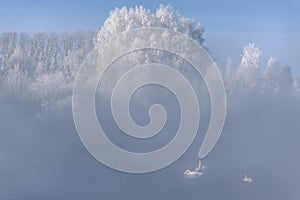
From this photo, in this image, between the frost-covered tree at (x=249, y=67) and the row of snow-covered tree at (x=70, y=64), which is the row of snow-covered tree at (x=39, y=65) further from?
A: the frost-covered tree at (x=249, y=67)

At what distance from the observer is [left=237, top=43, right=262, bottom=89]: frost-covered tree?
79.2ft

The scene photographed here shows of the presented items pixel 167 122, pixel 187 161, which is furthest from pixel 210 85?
pixel 187 161

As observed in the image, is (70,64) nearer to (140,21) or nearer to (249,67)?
(140,21)

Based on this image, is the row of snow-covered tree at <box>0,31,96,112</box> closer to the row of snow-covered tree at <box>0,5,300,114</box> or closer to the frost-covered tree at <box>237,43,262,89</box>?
the row of snow-covered tree at <box>0,5,300,114</box>

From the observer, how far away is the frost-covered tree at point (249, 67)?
79.2ft

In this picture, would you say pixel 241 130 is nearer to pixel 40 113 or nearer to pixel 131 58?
pixel 131 58

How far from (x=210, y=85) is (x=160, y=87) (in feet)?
7.39

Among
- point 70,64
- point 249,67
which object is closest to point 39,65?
point 70,64

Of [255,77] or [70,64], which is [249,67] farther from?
[70,64]

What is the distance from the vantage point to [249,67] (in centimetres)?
2430

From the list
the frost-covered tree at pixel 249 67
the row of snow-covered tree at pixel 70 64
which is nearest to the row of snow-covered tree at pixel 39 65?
the row of snow-covered tree at pixel 70 64

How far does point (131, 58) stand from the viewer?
20.5m

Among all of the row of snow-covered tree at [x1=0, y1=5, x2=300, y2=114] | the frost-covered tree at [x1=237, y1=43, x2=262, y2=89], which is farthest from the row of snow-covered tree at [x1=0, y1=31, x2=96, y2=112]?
the frost-covered tree at [x1=237, y1=43, x2=262, y2=89]

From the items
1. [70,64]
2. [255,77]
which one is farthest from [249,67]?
[70,64]
